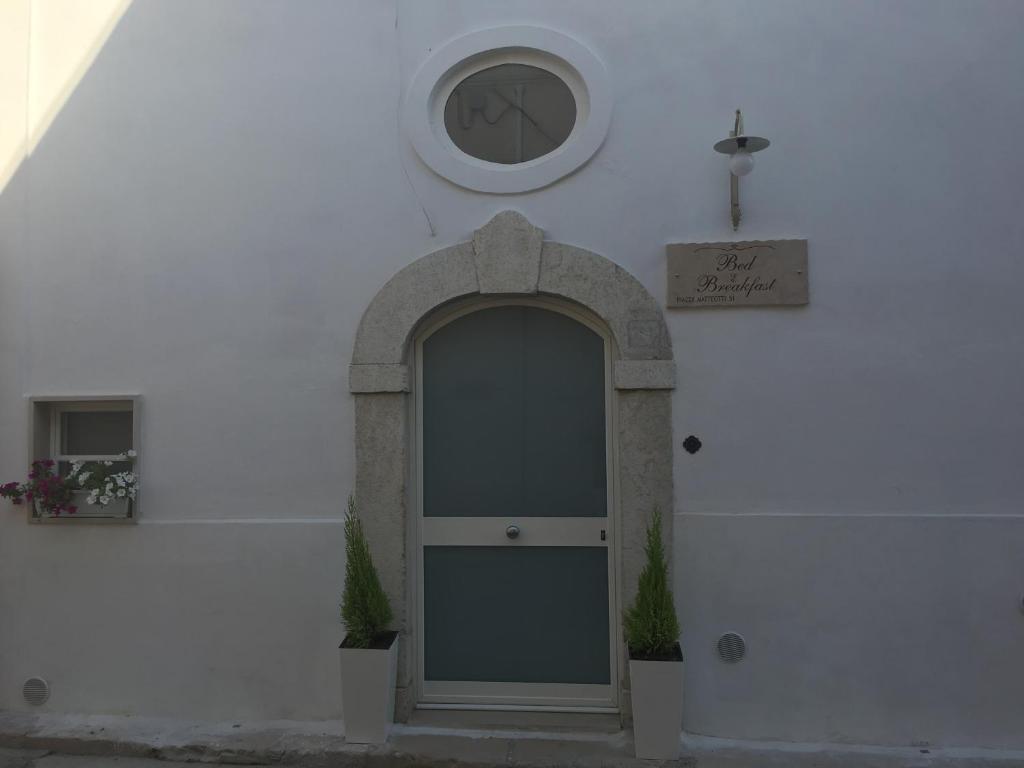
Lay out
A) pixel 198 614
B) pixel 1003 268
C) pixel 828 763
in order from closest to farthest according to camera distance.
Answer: pixel 828 763
pixel 1003 268
pixel 198 614

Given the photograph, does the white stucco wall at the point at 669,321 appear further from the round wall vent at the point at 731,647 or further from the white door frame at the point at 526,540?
the white door frame at the point at 526,540

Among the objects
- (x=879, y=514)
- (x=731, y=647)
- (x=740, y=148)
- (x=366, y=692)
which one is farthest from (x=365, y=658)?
(x=740, y=148)

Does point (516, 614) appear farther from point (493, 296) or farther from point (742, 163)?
point (742, 163)

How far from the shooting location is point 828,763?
3.71 metres

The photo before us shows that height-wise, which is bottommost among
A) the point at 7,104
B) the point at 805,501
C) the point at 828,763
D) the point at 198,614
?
the point at 828,763

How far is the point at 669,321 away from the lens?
4.07 m

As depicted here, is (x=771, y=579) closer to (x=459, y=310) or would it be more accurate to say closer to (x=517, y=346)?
(x=517, y=346)

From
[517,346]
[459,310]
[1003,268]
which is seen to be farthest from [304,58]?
[1003,268]

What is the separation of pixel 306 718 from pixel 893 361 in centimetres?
370

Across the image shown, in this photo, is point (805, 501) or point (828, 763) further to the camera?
point (805, 501)

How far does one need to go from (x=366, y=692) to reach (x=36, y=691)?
2094 millimetres

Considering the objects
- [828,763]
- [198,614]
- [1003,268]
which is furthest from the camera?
[198,614]

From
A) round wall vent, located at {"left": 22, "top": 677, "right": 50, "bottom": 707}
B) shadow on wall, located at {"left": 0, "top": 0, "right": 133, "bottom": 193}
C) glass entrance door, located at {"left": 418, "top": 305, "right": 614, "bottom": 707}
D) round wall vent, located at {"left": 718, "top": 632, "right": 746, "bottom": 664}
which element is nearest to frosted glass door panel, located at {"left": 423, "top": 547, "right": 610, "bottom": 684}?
glass entrance door, located at {"left": 418, "top": 305, "right": 614, "bottom": 707}

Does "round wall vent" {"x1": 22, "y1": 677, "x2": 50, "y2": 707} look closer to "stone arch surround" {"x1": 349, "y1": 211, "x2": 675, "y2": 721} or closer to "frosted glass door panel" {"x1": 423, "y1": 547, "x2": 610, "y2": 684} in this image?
"stone arch surround" {"x1": 349, "y1": 211, "x2": 675, "y2": 721}
